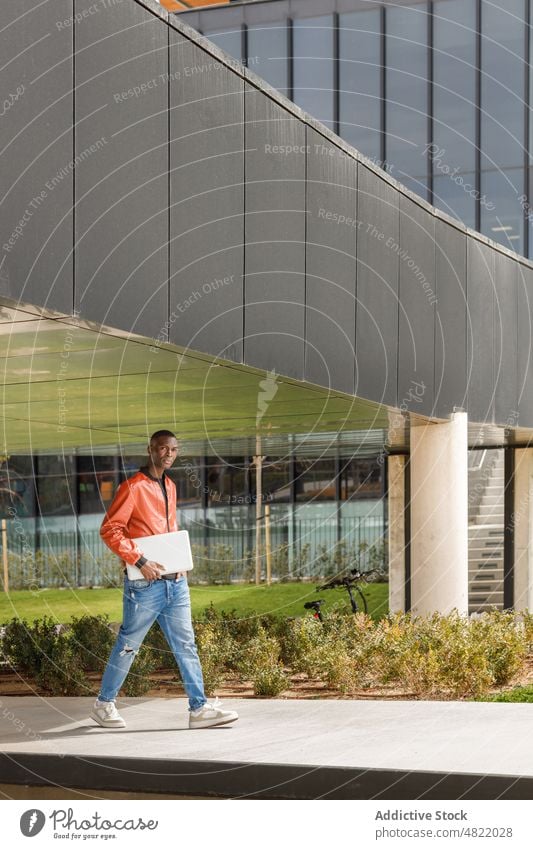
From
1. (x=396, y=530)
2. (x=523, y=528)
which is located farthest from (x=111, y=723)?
(x=523, y=528)

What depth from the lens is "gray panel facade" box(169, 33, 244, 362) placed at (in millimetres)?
9125

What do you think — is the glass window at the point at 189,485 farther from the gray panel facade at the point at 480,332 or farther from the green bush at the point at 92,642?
the green bush at the point at 92,642

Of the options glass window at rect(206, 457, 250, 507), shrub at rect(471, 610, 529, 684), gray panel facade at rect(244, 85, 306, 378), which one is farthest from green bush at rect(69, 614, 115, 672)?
glass window at rect(206, 457, 250, 507)

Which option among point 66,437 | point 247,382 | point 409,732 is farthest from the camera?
point 66,437

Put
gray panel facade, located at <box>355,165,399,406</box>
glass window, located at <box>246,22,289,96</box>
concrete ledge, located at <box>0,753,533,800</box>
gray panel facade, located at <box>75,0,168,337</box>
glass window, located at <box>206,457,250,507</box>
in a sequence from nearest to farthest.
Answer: concrete ledge, located at <box>0,753,533,800</box> < gray panel facade, located at <box>75,0,168,337</box> < gray panel facade, located at <box>355,165,399,406</box> < glass window, located at <box>246,22,289,96</box> < glass window, located at <box>206,457,250,507</box>

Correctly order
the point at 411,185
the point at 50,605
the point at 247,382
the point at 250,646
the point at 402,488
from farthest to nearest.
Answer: the point at 411,185, the point at 50,605, the point at 402,488, the point at 250,646, the point at 247,382

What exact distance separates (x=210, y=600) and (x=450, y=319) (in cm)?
1475

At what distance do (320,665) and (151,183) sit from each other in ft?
17.7

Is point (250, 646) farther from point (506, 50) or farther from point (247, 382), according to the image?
point (506, 50)

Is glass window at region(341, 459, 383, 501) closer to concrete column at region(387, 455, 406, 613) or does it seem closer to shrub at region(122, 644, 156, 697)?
concrete column at region(387, 455, 406, 613)

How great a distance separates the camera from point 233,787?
7273 mm

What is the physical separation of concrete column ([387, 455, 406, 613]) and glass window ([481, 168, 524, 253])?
12.1m

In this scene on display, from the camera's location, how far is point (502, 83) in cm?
3038

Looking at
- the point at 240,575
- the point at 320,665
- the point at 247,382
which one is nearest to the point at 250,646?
the point at 320,665
